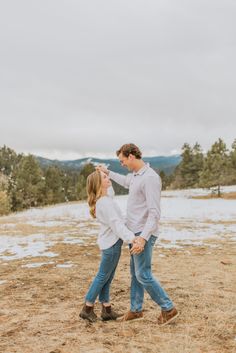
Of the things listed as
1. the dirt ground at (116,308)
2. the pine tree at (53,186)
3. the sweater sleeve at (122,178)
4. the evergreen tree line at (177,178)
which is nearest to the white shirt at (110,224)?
the sweater sleeve at (122,178)

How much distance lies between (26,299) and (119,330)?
228 centimetres

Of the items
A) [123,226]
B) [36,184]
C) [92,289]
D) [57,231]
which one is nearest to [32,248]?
[57,231]

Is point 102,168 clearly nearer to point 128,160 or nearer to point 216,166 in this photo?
point 128,160

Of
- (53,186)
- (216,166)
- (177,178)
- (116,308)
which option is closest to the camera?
(116,308)

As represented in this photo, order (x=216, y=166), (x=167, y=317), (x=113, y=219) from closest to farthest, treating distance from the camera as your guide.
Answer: (x=113, y=219) < (x=167, y=317) < (x=216, y=166)

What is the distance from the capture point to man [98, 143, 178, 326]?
15.4ft

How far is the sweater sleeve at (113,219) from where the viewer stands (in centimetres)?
475

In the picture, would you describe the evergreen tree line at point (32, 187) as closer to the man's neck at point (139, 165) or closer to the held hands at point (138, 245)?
the man's neck at point (139, 165)

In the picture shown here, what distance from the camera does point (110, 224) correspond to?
16.3ft

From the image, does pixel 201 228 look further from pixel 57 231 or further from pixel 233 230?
A: pixel 57 231

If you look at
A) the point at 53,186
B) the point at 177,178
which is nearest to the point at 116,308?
the point at 177,178

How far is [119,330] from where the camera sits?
4938 mm

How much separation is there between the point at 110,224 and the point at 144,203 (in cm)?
54

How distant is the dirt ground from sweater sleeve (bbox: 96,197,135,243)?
1298 millimetres
